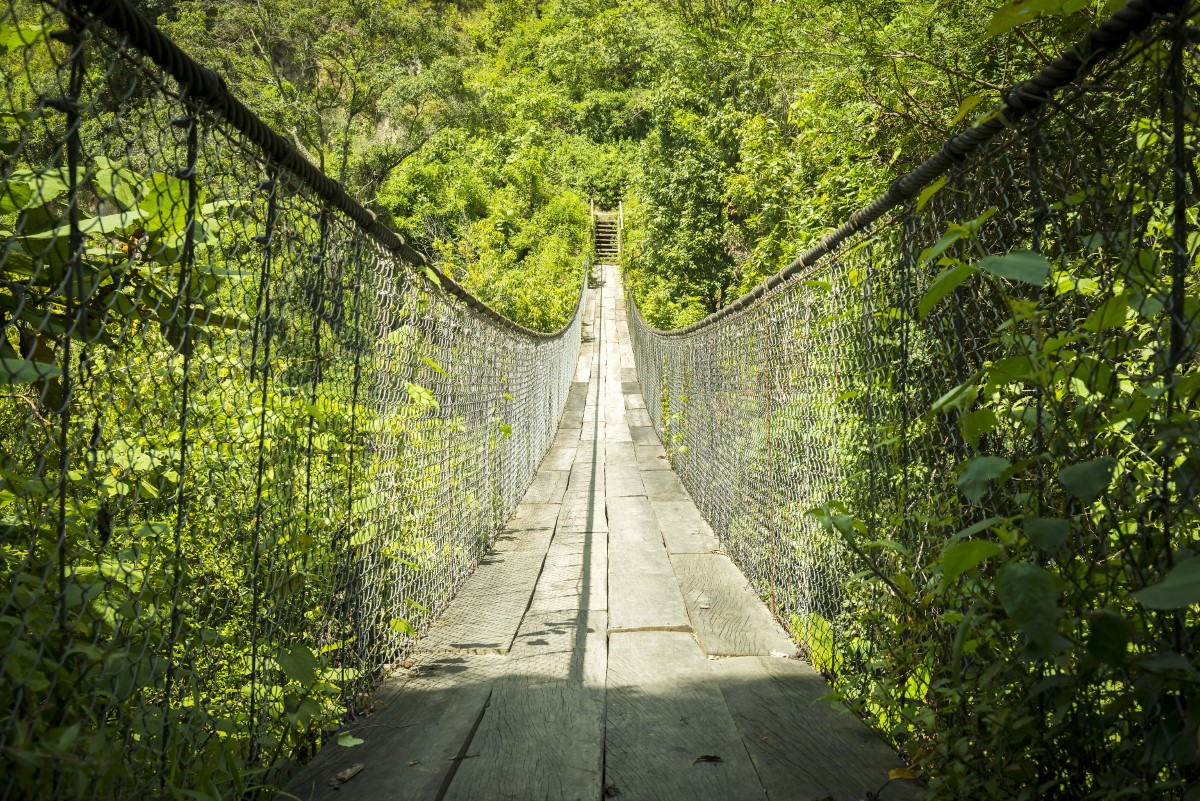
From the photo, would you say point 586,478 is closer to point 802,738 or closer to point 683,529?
point 683,529

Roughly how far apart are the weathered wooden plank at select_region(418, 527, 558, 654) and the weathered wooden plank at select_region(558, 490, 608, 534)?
0.30 metres

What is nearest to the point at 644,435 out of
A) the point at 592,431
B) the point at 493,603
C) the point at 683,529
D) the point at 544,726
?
the point at 592,431

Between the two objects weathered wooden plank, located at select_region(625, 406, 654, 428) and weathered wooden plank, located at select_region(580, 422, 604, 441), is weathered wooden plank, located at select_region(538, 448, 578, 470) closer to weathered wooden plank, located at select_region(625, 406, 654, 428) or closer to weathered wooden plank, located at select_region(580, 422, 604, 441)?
weathered wooden plank, located at select_region(580, 422, 604, 441)

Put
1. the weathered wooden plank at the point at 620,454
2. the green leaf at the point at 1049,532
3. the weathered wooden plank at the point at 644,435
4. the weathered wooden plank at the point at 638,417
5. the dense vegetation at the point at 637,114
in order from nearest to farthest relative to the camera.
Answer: the green leaf at the point at 1049,532 < the dense vegetation at the point at 637,114 < the weathered wooden plank at the point at 620,454 < the weathered wooden plank at the point at 644,435 < the weathered wooden plank at the point at 638,417

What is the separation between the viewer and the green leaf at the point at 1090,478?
0.85 m

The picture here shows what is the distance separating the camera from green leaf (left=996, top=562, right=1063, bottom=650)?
2.92ft

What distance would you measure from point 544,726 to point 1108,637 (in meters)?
1.45

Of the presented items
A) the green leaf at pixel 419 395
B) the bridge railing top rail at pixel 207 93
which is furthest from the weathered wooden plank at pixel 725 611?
the bridge railing top rail at pixel 207 93

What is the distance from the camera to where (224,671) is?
75.1 inches

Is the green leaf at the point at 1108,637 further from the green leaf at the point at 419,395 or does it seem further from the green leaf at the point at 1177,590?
the green leaf at the point at 419,395

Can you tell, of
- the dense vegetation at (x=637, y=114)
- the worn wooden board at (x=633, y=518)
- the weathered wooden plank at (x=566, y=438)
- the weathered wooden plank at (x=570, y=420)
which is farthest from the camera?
the weathered wooden plank at (x=570, y=420)

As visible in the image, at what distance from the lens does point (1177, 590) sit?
700 millimetres

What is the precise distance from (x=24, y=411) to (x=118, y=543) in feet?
1.26

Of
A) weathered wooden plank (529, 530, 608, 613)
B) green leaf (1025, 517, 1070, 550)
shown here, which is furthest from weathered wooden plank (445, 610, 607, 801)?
green leaf (1025, 517, 1070, 550)
